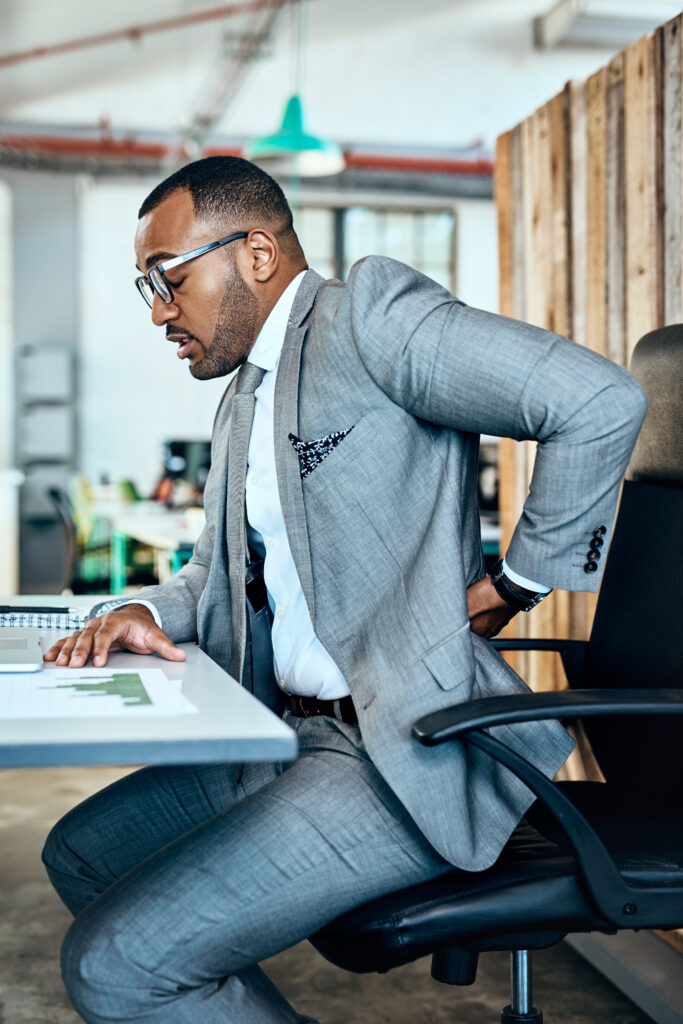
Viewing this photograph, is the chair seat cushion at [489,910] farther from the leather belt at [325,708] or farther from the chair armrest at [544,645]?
the chair armrest at [544,645]

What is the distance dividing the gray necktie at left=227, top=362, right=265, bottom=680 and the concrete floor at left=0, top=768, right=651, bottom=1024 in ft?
3.37

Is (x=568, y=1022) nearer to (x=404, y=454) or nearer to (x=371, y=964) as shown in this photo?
(x=371, y=964)

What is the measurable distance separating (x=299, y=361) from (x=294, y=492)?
0.63ft

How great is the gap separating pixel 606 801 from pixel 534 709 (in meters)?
0.44

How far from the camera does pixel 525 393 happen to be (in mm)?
1259

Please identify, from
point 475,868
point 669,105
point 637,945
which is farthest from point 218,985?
point 669,105

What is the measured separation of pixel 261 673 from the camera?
1548mm

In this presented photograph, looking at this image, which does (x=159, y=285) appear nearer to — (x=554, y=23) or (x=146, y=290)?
(x=146, y=290)

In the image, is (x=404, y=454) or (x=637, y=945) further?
(x=637, y=945)

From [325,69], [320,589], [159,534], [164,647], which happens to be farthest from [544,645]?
[325,69]

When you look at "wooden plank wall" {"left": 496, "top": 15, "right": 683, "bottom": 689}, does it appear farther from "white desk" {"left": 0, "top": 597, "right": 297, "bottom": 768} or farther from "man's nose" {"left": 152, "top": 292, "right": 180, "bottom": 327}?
"white desk" {"left": 0, "top": 597, "right": 297, "bottom": 768}

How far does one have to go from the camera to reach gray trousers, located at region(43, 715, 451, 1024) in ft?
3.75

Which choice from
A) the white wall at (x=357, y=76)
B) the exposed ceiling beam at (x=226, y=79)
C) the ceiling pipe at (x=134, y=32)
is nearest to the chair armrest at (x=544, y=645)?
the exposed ceiling beam at (x=226, y=79)

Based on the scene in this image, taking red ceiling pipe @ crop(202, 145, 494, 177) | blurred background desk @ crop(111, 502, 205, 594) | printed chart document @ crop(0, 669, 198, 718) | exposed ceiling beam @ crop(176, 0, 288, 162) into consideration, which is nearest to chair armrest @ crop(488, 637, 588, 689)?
printed chart document @ crop(0, 669, 198, 718)
